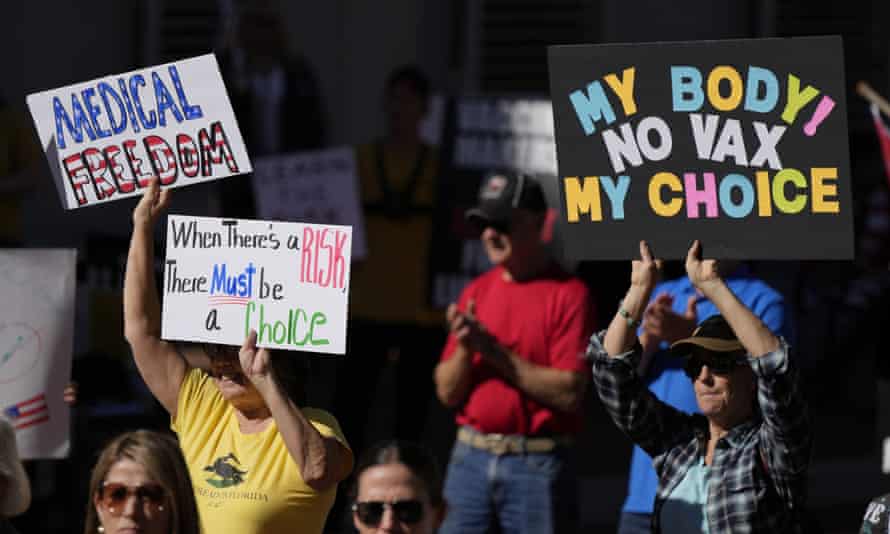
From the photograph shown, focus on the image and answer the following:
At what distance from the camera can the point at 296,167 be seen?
9.34 meters

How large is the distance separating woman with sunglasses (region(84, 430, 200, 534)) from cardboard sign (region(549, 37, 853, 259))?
126 centimetres

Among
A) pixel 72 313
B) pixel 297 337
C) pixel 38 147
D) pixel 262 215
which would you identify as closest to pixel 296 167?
pixel 262 215

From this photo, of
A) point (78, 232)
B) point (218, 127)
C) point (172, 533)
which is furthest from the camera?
point (78, 232)

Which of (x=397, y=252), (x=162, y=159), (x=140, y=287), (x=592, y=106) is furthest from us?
(x=397, y=252)

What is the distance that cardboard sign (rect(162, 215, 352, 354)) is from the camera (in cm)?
532

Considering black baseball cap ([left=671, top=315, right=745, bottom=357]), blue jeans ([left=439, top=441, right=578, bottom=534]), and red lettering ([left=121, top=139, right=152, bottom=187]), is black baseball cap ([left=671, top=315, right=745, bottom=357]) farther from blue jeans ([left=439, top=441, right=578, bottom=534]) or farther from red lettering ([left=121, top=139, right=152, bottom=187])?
red lettering ([left=121, top=139, right=152, bottom=187])

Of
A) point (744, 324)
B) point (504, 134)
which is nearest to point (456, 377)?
point (744, 324)

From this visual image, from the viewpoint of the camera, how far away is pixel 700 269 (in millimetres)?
5172

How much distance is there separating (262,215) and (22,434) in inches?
139

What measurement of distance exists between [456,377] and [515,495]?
471mm

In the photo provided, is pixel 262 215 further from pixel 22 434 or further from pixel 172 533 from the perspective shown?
pixel 172 533

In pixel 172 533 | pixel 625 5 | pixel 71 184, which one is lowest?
pixel 172 533

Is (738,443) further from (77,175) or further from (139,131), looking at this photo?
(77,175)

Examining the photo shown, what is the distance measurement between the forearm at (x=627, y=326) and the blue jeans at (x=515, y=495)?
56.3 inches
